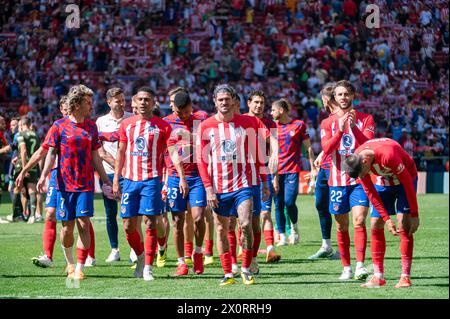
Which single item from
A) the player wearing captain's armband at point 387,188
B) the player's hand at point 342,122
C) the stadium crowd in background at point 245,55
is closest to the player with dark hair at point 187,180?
the player's hand at point 342,122

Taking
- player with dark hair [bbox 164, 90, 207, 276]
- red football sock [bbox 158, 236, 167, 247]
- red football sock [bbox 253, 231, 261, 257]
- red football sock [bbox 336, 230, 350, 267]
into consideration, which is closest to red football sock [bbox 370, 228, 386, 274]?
red football sock [bbox 336, 230, 350, 267]

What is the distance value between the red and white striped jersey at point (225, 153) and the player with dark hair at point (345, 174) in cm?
108

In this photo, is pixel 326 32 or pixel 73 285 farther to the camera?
pixel 326 32

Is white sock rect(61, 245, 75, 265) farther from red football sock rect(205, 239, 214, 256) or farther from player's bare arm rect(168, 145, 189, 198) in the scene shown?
red football sock rect(205, 239, 214, 256)

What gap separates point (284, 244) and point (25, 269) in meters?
4.72

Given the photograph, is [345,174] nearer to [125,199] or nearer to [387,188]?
[387,188]

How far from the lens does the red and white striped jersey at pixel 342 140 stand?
10.9 m

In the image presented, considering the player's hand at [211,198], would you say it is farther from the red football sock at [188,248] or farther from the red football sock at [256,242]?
the red football sock at [188,248]

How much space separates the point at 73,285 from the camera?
10125mm

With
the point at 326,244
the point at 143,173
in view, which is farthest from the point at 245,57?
the point at 143,173

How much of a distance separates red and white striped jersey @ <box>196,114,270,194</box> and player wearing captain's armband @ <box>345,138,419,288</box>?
1.36m
